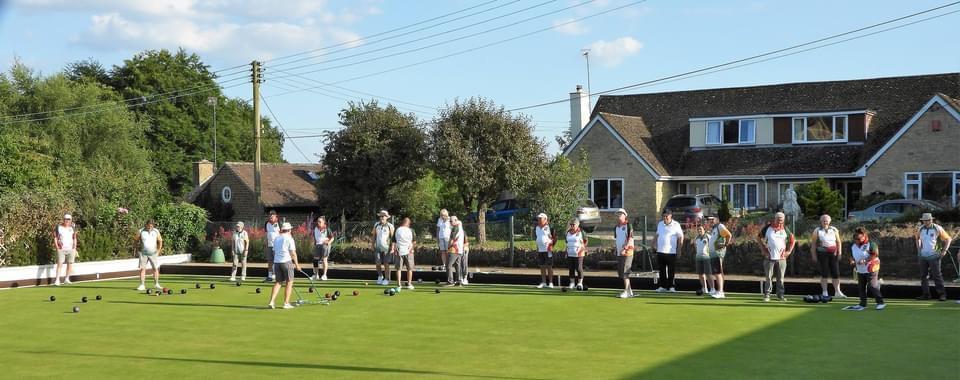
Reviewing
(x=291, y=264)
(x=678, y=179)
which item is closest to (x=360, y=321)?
(x=291, y=264)

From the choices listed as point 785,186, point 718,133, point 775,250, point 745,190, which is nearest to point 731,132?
point 718,133

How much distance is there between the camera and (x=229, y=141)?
2608 inches

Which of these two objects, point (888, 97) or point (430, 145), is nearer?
point (430, 145)

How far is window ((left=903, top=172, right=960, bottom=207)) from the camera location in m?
32.0

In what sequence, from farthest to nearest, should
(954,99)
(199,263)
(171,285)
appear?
1. (954,99)
2. (199,263)
3. (171,285)

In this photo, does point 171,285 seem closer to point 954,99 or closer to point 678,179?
point 678,179

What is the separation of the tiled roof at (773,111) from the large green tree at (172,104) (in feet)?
102

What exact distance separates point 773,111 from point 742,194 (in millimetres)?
3523

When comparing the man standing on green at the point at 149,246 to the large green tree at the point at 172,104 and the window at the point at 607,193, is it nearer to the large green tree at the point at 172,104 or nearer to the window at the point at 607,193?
the window at the point at 607,193

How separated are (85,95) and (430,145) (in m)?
26.6

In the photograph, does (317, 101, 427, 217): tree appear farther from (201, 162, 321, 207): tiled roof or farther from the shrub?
(201, 162, 321, 207): tiled roof

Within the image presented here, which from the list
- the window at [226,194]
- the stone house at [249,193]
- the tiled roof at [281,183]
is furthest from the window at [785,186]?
the window at [226,194]

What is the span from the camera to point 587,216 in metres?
31.5

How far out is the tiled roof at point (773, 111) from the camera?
35125 millimetres
